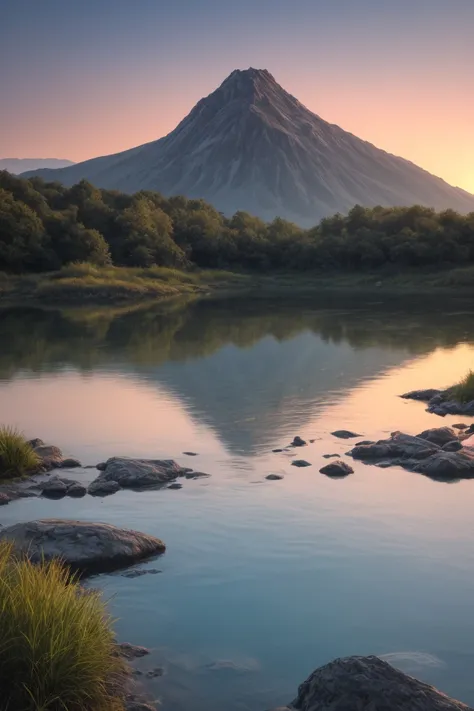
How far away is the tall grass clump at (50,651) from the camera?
636cm

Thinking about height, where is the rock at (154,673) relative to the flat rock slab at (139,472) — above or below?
below

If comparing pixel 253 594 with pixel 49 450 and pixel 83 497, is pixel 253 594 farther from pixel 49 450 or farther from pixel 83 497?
pixel 49 450

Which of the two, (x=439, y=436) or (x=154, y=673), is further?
(x=439, y=436)

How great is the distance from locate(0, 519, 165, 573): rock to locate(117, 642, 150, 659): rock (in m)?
1.80

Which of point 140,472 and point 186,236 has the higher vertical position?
point 186,236

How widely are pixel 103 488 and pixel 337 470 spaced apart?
4.29 metres

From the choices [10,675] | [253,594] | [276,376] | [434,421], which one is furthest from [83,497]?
[276,376]

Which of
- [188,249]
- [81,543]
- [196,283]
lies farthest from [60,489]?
[188,249]

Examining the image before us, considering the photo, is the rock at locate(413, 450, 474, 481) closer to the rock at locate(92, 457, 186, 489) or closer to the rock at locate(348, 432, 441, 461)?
the rock at locate(348, 432, 441, 461)

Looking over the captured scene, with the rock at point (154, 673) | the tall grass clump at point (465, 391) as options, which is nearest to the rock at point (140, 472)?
the rock at point (154, 673)

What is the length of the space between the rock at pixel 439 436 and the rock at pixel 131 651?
32.9 feet

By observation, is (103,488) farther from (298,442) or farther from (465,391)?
(465,391)

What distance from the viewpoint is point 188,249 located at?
109 m

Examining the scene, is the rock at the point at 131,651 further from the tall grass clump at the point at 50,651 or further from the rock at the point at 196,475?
the rock at the point at 196,475
